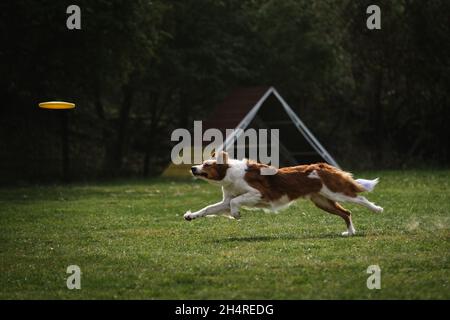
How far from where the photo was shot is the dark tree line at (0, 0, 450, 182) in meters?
26.5

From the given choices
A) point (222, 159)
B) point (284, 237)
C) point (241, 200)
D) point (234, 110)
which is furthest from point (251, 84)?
point (284, 237)

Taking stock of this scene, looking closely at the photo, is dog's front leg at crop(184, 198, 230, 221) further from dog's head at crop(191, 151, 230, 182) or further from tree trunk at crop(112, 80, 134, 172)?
tree trunk at crop(112, 80, 134, 172)

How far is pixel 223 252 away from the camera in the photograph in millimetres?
9164

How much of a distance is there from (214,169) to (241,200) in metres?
0.61

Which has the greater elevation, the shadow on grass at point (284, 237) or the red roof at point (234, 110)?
the red roof at point (234, 110)

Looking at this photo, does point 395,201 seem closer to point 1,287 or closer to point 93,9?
point 1,287

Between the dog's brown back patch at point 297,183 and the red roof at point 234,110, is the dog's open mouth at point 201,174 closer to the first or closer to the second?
the dog's brown back patch at point 297,183

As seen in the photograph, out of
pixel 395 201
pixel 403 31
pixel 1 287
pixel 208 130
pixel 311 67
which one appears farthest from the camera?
pixel 311 67

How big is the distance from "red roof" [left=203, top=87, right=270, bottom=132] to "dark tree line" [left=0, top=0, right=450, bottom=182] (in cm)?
260

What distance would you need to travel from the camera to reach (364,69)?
3097 cm

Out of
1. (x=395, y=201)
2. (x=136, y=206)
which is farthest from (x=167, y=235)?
(x=395, y=201)

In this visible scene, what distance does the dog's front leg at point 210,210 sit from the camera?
10891mm

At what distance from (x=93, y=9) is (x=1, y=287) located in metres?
15.5

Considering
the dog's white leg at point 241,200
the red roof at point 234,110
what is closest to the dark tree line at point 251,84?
the red roof at point 234,110
